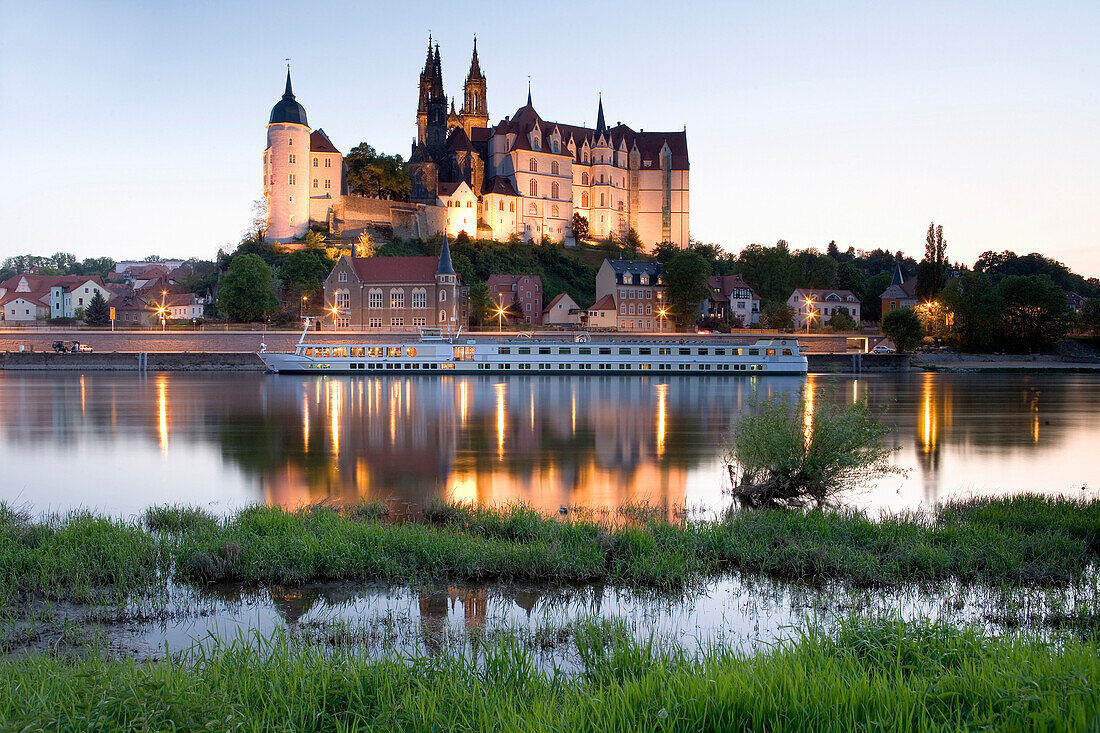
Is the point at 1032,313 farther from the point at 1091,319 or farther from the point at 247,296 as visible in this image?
the point at 247,296

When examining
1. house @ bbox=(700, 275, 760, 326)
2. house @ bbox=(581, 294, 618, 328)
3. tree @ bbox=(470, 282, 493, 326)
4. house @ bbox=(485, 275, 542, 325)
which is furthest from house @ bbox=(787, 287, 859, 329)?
tree @ bbox=(470, 282, 493, 326)

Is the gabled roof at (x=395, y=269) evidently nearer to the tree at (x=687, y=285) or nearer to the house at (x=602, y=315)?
the house at (x=602, y=315)

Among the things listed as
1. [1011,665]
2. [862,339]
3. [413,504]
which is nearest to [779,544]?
[1011,665]

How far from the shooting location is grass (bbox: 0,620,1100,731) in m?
4.55

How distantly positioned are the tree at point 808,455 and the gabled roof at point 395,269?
65381mm

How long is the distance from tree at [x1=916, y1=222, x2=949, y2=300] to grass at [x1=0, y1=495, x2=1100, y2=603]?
7059cm

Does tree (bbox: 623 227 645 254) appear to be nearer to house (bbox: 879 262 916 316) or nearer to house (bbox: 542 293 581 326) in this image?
house (bbox: 542 293 581 326)

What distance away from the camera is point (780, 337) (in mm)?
72062

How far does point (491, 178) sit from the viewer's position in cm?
10606

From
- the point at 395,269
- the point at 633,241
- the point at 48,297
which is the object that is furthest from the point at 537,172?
the point at 48,297

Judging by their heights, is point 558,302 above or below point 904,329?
above

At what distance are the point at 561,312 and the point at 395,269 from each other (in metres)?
18.3

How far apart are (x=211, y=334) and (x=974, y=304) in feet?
203

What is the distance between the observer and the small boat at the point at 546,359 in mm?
56812
